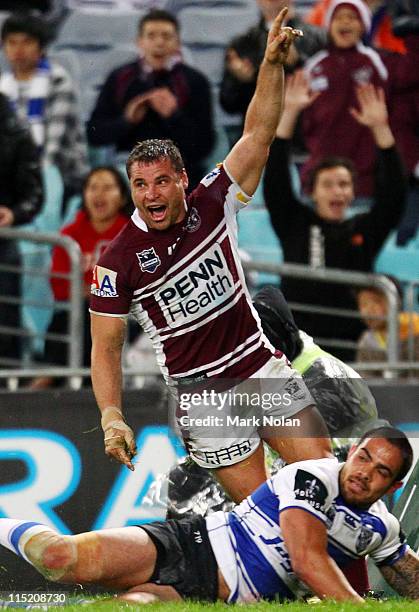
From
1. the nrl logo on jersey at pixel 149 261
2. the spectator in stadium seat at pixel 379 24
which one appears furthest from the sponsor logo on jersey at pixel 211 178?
the spectator in stadium seat at pixel 379 24

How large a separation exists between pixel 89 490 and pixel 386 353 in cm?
263

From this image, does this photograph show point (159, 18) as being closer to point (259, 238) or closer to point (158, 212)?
point (259, 238)

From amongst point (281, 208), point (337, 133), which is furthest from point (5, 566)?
point (337, 133)

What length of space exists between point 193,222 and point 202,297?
0.37 meters

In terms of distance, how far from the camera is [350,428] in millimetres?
7035

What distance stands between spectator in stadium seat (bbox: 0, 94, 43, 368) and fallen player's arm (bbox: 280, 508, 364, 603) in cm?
409

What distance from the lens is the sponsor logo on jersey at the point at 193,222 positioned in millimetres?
6113

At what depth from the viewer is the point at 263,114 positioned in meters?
6.14

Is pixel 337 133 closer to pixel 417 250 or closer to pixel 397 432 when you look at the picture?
pixel 417 250

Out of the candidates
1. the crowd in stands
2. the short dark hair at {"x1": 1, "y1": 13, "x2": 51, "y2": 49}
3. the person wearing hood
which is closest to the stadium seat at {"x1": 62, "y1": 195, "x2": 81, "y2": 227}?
the crowd in stands

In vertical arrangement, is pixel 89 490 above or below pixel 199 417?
below

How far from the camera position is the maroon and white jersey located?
6.07 m

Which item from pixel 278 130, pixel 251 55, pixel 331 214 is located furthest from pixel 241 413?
pixel 251 55

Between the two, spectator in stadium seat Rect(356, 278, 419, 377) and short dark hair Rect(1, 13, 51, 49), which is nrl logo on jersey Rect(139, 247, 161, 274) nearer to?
spectator in stadium seat Rect(356, 278, 419, 377)
